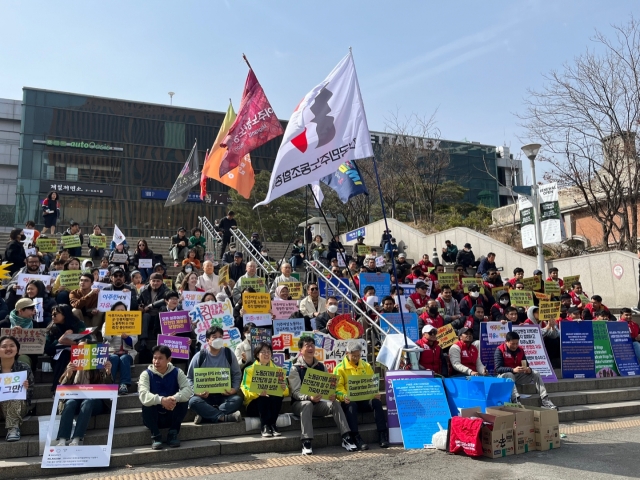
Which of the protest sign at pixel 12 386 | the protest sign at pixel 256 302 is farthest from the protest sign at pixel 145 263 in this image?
the protest sign at pixel 12 386

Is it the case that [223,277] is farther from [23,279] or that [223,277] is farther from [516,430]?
[516,430]

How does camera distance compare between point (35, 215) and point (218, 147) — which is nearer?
point (218, 147)

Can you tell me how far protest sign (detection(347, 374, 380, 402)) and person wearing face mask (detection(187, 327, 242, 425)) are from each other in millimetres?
1555

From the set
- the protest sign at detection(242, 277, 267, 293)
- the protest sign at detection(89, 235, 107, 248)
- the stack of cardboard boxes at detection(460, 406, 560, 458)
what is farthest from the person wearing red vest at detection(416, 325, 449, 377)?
the protest sign at detection(89, 235, 107, 248)

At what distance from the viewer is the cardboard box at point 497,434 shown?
7000 mm

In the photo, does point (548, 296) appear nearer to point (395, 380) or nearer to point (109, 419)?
point (395, 380)

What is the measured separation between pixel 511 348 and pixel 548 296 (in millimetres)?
4431

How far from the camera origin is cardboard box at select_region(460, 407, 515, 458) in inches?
276

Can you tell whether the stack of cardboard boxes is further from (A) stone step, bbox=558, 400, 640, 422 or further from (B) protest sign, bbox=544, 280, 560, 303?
(B) protest sign, bbox=544, 280, 560, 303

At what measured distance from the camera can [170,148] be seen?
→ 59.5 metres

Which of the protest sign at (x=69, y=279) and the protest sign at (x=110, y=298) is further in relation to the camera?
the protest sign at (x=69, y=279)

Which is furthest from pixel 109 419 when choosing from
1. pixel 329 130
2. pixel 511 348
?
pixel 511 348

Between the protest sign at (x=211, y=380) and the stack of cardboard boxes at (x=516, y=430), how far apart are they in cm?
323

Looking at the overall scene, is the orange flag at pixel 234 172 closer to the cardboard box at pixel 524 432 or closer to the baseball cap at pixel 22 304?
the baseball cap at pixel 22 304
